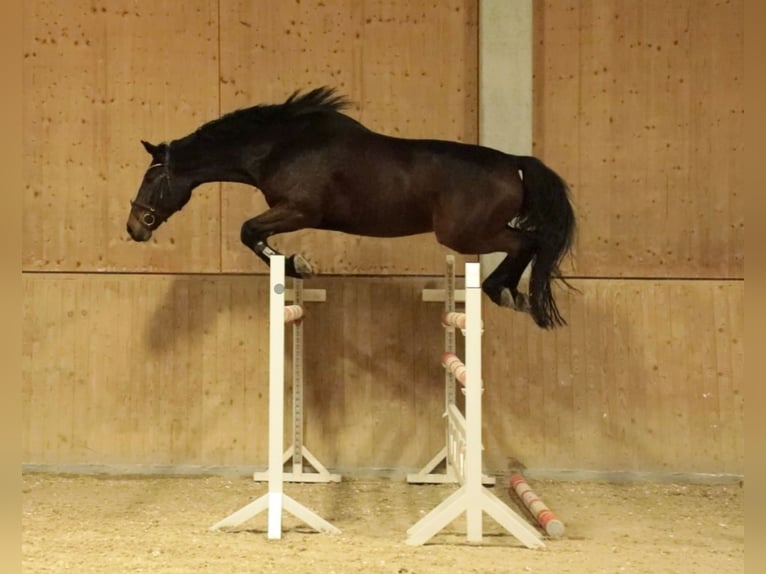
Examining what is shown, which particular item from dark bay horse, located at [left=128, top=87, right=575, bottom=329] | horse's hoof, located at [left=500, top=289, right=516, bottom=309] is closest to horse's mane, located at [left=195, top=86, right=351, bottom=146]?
dark bay horse, located at [left=128, top=87, right=575, bottom=329]

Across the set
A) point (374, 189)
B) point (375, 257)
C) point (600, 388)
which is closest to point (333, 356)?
point (375, 257)

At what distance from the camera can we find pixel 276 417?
3193 millimetres

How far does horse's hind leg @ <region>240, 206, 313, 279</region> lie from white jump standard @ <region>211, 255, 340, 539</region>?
24cm

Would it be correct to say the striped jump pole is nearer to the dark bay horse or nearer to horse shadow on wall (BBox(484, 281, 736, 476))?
horse shadow on wall (BBox(484, 281, 736, 476))

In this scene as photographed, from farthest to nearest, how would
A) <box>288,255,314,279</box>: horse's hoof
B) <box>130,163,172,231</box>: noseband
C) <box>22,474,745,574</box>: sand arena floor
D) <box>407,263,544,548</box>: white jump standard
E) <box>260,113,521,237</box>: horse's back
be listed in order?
1. <box>130,163,172,231</box>: noseband
2. <box>260,113,521,237</box>: horse's back
3. <box>288,255,314,279</box>: horse's hoof
4. <box>407,263,544,548</box>: white jump standard
5. <box>22,474,745,574</box>: sand arena floor

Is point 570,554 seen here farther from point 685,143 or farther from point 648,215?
point 685,143

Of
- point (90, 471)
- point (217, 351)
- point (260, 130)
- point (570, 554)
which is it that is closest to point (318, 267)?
point (217, 351)

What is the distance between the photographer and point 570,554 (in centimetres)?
309

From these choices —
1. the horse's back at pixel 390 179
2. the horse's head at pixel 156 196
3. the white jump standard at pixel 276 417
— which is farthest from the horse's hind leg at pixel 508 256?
the horse's head at pixel 156 196

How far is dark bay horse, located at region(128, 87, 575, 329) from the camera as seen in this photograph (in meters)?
3.51

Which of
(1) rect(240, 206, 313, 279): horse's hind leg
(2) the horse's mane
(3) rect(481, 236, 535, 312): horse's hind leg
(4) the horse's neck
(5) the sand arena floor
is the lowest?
(5) the sand arena floor

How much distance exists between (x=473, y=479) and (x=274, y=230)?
1.41 metres

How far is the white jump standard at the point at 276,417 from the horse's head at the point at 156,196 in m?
0.81

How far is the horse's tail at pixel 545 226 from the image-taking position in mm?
3463
